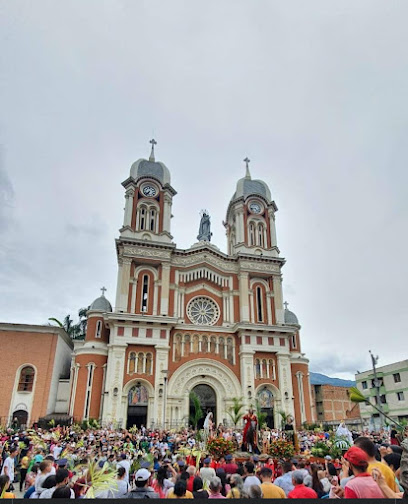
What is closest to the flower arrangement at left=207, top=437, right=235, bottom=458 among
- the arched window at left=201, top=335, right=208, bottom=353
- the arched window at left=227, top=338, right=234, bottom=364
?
the arched window at left=201, top=335, right=208, bottom=353

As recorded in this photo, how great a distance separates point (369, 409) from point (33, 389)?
142 feet

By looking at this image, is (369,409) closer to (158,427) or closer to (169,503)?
(158,427)

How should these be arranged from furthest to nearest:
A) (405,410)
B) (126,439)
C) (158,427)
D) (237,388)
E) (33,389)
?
1. (405,410)
2. (237,388)
3. (33,389)
4. (158,427)
5. (126,439)

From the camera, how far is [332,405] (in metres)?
50.8

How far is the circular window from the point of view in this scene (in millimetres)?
36219

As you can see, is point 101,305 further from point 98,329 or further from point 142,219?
point 142,219

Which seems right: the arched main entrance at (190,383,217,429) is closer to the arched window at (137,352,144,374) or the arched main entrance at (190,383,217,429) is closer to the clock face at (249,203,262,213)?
the arched window at (137,352,144,374)

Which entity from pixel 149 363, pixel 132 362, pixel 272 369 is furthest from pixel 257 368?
pixel 132 362

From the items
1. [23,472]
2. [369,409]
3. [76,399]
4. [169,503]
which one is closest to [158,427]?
[76,399]

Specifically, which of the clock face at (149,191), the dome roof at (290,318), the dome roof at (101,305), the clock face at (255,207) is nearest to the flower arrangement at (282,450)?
the dome roof at (101,305)

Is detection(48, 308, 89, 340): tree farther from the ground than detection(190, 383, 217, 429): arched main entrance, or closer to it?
farther from the ground

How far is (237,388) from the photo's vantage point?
33719 mm

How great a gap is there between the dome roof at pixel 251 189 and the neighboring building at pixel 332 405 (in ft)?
93.8

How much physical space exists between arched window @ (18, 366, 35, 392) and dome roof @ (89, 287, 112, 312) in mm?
7548
